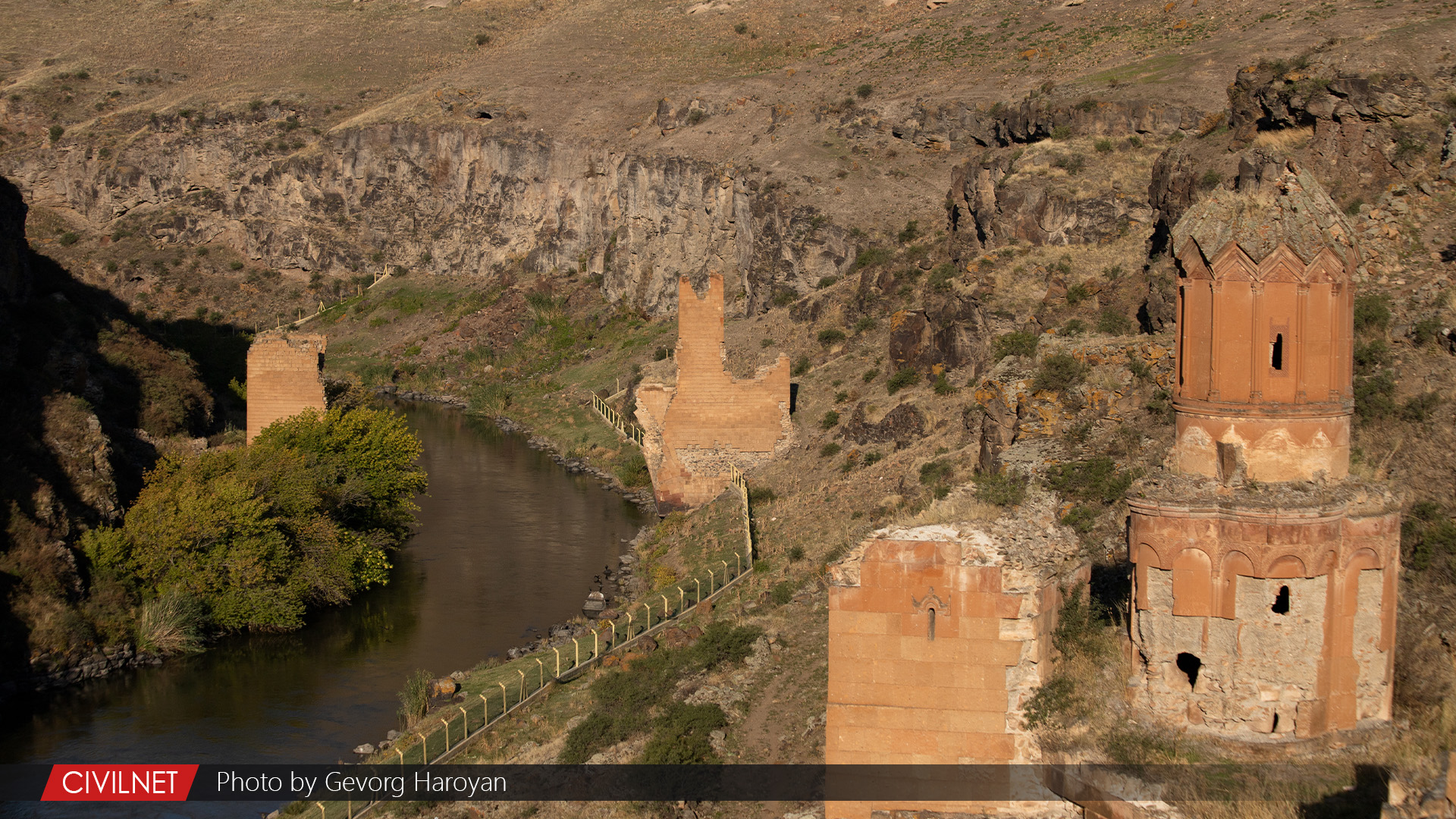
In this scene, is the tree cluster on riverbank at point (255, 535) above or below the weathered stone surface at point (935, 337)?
below

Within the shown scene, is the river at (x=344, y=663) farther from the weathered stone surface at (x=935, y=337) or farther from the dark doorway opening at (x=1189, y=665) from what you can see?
the dark doorway opening at (x=1189, y=665)

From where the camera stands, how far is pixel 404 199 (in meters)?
83.1

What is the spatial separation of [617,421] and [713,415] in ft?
50.2

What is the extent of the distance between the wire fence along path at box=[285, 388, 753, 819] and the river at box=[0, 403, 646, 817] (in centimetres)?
166

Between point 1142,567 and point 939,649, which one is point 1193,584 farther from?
point 939,649

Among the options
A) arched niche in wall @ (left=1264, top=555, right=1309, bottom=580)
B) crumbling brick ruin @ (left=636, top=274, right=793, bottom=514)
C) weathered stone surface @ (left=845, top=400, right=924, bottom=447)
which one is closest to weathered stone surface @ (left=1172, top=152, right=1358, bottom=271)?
arched niche in wall @ (left=1264, top=555, right=1309, bottom=580)

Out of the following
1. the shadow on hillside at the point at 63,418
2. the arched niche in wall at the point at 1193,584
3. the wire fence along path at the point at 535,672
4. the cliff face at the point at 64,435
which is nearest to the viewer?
the arched niche in wall at the point at 1193,584

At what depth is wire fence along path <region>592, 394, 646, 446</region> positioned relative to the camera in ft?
164

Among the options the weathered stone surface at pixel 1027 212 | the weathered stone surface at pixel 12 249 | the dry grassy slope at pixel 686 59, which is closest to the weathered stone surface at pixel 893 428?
the weathered stone surface at pixel 1027 212

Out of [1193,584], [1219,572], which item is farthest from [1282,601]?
[1193,584]

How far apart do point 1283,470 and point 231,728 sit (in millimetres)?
18592

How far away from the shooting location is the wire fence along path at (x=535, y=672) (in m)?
20.9

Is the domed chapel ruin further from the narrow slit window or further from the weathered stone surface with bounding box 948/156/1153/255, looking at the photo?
the weathered stone surface with bounding box 948/156/1153/255

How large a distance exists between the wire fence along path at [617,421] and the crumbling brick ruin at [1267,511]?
3374 cm
